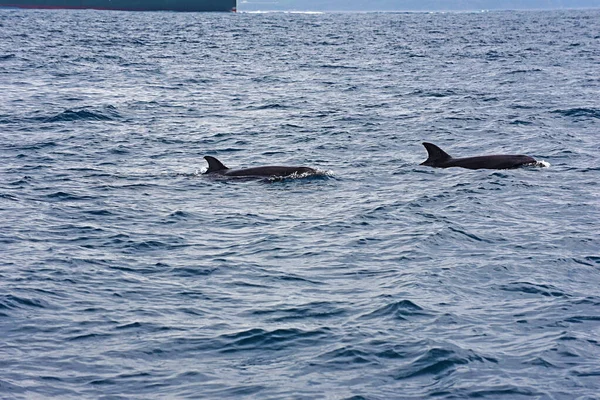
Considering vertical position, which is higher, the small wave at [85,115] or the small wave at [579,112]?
the small wave at [579,112]

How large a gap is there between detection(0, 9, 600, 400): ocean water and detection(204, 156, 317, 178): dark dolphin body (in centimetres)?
48

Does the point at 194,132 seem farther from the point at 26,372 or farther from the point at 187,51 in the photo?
the point at 187,51

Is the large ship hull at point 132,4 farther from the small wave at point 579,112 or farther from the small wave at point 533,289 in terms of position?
the small wave at point 533,289

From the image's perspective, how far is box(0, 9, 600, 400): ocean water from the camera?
1104 cm

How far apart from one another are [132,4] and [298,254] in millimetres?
157702

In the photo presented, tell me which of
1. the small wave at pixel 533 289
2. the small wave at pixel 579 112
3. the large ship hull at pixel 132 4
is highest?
the small wave at pixel 533 289

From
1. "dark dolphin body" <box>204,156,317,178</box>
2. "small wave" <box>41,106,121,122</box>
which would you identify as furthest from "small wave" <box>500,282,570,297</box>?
"small wave" <box>41,106,121,122</box>

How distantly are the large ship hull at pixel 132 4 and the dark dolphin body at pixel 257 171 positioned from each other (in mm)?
144963

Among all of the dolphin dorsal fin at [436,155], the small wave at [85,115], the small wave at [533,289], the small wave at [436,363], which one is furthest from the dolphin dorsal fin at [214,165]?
the small wave at [436,363]

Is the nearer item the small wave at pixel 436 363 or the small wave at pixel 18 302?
the small wave at pixel 436 363

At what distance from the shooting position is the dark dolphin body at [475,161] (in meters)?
23.5

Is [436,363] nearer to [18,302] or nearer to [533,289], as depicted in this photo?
[533,289]

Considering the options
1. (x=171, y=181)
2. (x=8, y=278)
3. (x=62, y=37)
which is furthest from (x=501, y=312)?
(x=62, y=37)

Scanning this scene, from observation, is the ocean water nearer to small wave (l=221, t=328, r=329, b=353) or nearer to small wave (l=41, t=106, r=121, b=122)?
small wave (l=221, t=328, r=329, b=353)
